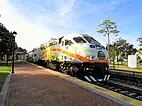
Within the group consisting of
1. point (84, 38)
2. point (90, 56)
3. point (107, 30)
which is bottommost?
point (90, 56)

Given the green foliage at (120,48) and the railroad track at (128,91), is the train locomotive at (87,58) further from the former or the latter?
the green foliage at (120,48)

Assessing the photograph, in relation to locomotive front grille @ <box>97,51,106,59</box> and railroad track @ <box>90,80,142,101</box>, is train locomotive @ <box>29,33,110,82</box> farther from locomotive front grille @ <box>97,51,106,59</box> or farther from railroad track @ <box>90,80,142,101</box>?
railroad track @ <box>90,80,142,101</box>

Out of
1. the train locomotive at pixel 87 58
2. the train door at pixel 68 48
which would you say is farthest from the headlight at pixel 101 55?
the train door at pixel 68 48

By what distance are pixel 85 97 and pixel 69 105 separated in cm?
177

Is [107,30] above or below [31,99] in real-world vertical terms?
above

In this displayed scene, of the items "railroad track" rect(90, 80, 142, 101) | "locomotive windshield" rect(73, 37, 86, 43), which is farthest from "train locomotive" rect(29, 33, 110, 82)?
"railroad track" rect(90, 80, 142, 101)

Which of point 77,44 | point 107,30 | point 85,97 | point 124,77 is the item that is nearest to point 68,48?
point 77,44

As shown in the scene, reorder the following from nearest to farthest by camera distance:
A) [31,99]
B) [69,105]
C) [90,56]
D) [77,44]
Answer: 1. [69,105]
2. [31,99]
3. [90,56]
4. [77,44]

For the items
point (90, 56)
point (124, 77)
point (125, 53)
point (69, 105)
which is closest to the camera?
point (69, 105)

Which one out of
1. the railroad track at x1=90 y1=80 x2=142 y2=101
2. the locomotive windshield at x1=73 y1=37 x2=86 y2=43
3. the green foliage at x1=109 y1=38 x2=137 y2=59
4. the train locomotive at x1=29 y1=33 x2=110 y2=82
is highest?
the green foliage at x1=109 y1=38 x2=137 y2=59

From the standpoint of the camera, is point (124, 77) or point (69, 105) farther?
point (124, 77)

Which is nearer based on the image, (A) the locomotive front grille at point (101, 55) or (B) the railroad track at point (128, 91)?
(B) the railroad track at point (128, 91)

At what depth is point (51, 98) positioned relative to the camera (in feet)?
36.0

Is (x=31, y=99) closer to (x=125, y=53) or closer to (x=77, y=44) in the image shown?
(x=77, y=44)
